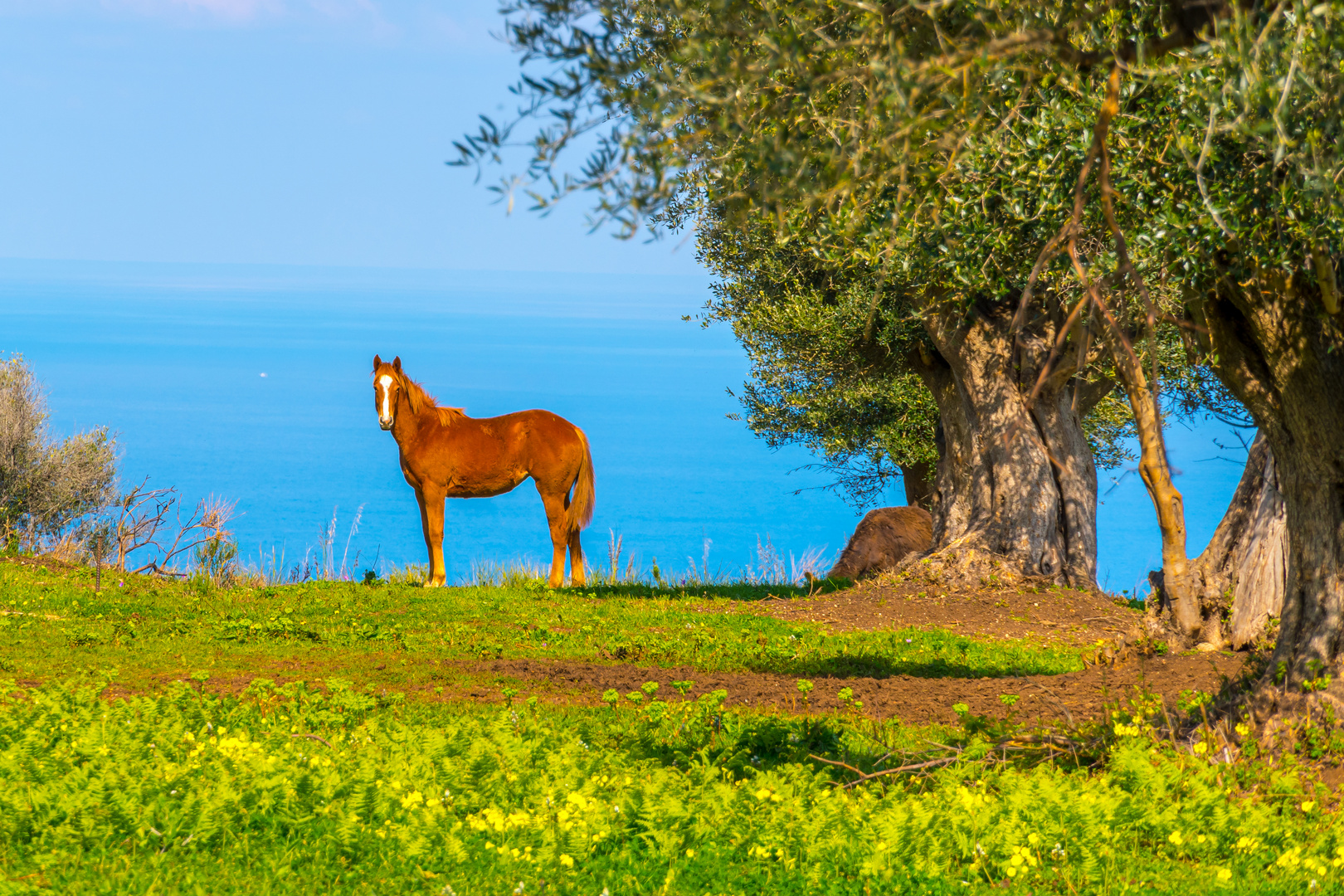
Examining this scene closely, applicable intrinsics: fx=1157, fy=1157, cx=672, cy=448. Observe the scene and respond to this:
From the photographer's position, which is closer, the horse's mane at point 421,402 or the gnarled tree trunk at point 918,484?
the horse's mane at point 421,402

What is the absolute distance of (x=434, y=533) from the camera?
1866 centimetres

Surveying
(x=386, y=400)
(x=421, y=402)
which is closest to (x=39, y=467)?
(x=421, y=402)

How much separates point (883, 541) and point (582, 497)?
5628 millimetres

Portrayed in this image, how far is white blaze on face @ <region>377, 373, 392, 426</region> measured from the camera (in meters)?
17.6

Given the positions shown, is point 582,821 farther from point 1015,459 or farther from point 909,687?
point 1015,459

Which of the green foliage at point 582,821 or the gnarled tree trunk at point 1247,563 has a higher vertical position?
the gnarled tree trunk at point 1247,563

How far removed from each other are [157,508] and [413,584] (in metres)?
4.62

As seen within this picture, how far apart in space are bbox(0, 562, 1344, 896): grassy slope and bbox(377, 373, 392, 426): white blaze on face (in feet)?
27.1

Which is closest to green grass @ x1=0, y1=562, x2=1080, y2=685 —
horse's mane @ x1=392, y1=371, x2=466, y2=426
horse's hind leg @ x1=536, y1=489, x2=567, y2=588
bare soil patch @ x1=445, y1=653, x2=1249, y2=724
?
bare soil patch @ x1=445, y1=653, x2=1249, y2=724

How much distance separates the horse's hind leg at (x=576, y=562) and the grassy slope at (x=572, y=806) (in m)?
9.34

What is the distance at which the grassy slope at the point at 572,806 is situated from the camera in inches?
216

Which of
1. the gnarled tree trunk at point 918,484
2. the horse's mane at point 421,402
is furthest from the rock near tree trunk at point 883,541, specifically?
the horse's mane at point 421,402

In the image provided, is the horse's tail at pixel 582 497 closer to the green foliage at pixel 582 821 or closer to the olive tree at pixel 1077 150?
the olive tree at pixel 1077 150

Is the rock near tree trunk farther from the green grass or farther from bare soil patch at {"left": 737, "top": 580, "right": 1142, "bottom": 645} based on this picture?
the green grass
